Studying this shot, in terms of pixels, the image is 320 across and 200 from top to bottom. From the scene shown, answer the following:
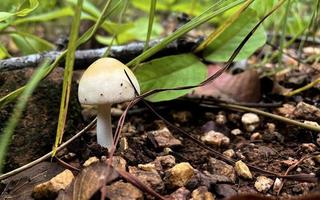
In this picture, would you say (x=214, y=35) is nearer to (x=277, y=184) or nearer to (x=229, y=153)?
(x=229, y=153)

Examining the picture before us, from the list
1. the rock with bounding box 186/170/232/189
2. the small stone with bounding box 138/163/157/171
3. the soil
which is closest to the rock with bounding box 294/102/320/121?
the soil

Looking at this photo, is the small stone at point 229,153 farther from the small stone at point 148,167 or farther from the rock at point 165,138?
the small stone at point 148,167

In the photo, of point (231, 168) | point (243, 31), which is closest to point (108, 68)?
point (231, 168)

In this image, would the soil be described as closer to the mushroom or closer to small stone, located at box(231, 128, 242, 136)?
small stone, located at box(231, 128, 242, 136)

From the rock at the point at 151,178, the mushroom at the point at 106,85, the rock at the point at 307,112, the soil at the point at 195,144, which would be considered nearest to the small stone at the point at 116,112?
the soil at the point at 195,144

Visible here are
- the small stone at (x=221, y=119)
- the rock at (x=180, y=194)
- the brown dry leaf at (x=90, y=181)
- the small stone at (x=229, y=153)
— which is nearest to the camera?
the brown dry leaf at (x=90, y=181)

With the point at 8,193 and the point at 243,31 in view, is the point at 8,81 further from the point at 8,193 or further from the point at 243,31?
the point at 243,31
